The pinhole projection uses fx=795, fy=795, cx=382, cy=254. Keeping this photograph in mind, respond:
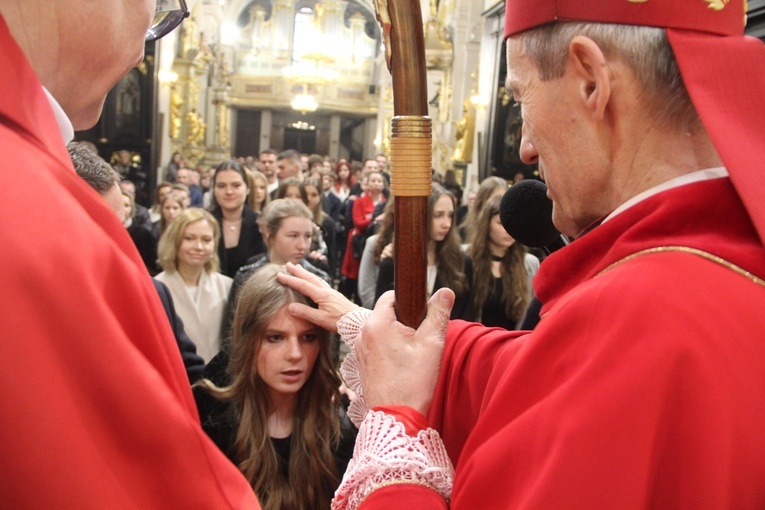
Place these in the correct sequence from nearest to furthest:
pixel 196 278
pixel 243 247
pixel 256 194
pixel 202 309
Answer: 1. pixel 202 309
2. pixel 196 278
3. pixel 243 247
4. pixel 256 194

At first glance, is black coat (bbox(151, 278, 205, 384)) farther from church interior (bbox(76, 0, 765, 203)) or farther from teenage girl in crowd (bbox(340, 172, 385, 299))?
teenage girl in crowd (bbox(340, 172, 385, 299))

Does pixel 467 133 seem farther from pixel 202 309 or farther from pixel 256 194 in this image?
pixel 202 309

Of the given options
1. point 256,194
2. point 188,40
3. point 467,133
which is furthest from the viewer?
point 188,40

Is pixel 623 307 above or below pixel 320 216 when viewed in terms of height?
above

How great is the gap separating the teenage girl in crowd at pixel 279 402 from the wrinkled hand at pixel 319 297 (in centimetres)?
17

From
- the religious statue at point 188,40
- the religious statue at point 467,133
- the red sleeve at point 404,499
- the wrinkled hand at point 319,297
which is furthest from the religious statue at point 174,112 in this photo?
the red sleeve at point 404,499

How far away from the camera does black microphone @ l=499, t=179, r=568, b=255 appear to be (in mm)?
2043

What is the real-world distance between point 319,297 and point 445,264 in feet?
7.20

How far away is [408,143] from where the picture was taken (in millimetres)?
1400

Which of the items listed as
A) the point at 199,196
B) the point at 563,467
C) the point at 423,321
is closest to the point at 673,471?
the point at 563,467

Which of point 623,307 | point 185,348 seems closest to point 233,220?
point 185,348

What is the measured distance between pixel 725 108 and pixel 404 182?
55cm

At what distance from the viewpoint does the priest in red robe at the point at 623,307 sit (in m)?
0.97

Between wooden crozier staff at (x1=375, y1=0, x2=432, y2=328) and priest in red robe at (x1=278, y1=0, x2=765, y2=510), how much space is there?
12 cm
